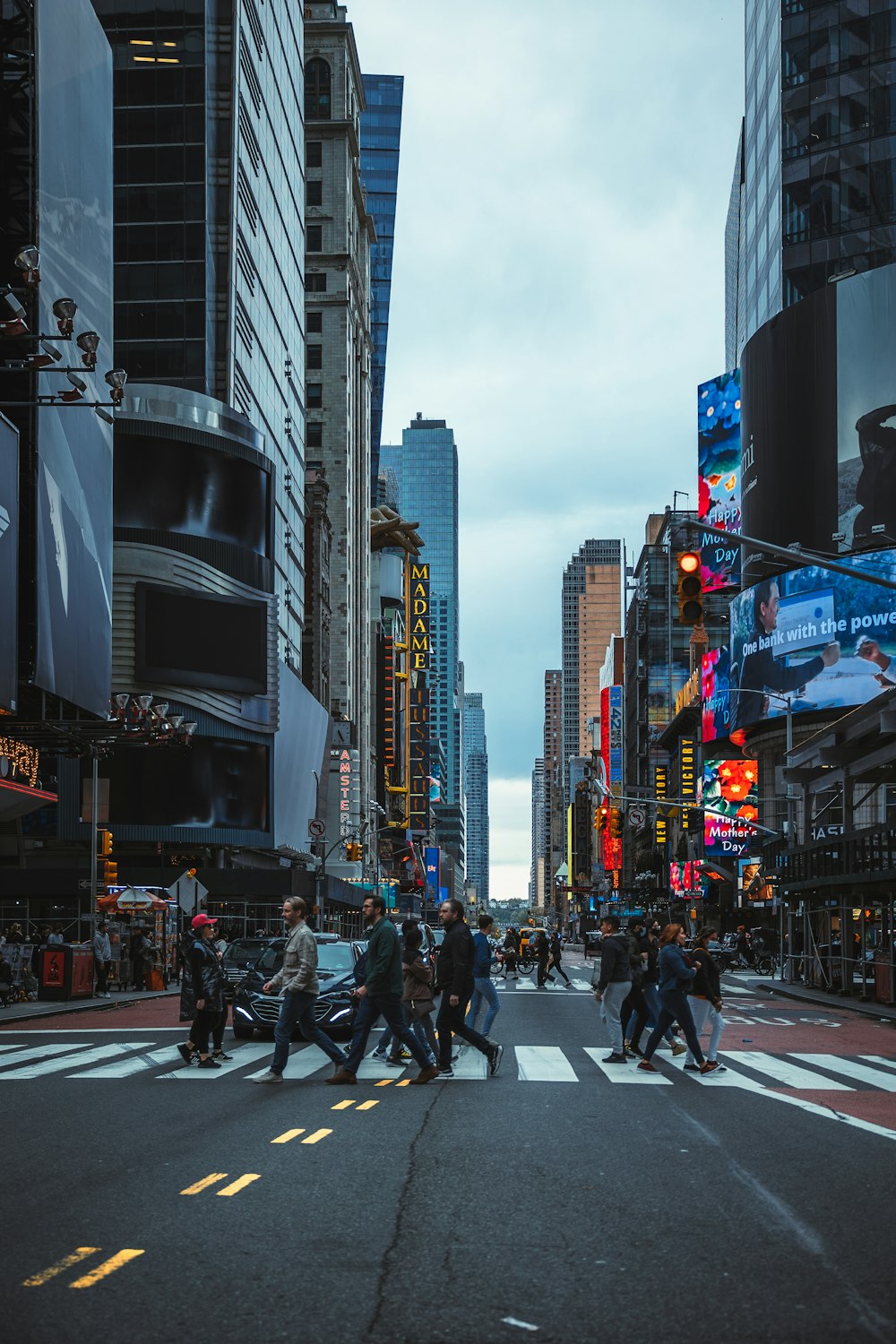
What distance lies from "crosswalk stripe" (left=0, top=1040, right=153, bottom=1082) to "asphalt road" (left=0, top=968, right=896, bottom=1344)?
0.43m

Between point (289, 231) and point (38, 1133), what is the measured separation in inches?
3481

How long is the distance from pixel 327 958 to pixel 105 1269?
16.2 m

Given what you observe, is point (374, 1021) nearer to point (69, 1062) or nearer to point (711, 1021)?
point (711, 1021)

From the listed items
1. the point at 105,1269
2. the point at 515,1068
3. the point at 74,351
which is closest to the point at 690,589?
the point at 515,1068

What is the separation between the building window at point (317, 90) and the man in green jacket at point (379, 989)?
118203 millimetres

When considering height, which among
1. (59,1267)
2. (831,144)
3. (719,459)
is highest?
(831,144)

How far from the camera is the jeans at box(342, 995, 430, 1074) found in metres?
15.7

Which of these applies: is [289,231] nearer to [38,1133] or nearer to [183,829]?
[183,829]

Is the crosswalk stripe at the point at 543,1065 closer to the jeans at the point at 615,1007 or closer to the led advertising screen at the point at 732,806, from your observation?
the jeans at the point at 615,1007

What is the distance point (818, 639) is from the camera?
70250mm

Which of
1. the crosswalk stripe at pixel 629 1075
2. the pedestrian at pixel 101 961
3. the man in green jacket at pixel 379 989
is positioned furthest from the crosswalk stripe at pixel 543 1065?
the pedestrian at pixel 101 961

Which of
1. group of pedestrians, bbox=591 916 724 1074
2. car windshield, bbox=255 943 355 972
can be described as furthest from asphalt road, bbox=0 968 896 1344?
car windshield, bbox=255 943 355 972

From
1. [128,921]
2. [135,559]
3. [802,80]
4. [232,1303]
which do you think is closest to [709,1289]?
[232,1303]

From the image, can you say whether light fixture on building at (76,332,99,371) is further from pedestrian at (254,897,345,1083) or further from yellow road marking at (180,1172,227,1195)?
yellow road marking at (180,1172,227,1195)
